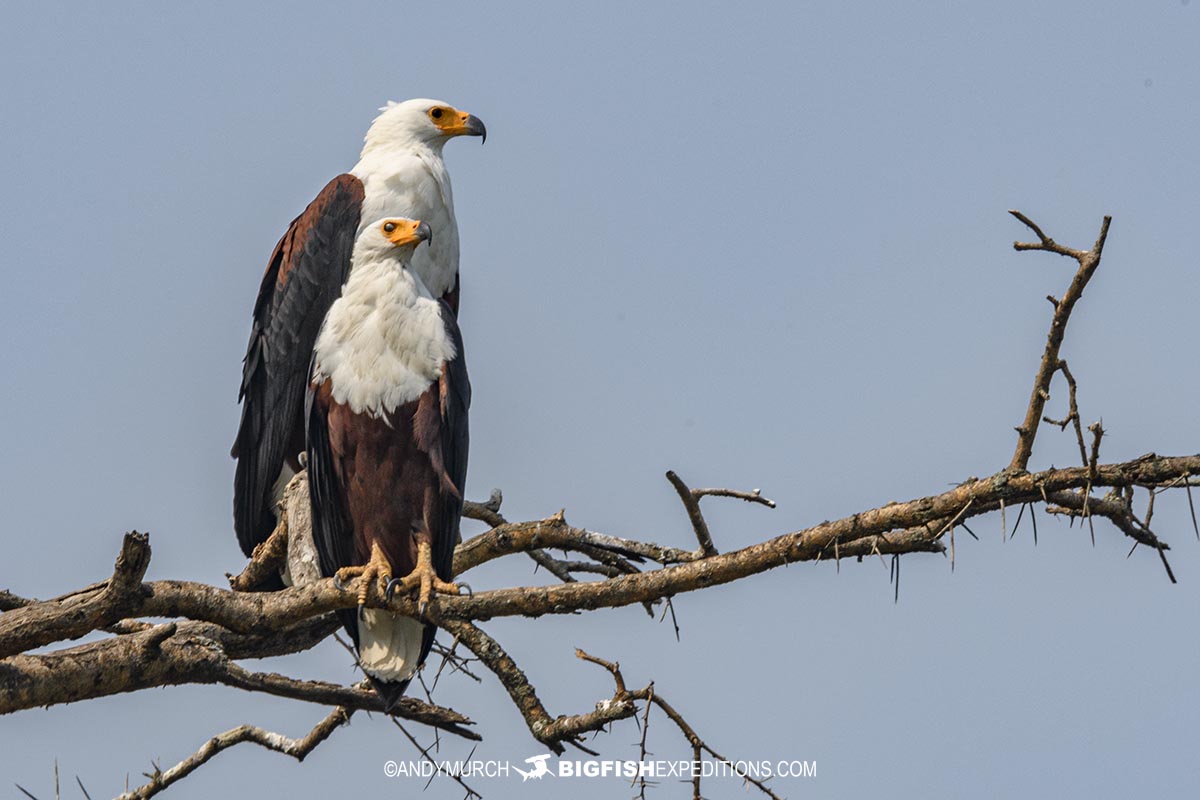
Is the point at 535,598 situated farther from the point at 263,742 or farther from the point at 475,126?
the point at 475,126

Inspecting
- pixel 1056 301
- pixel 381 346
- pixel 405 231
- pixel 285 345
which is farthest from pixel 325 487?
pixel 1056 301

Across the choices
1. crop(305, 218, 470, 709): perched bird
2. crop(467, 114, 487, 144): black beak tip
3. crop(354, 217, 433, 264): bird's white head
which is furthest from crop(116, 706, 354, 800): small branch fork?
Result: crop(467, 114, 487, 144): black beak tip

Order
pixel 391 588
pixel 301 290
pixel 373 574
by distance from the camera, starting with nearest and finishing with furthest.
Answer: pixel 391 588, pixel 373 574, pixel 301 290

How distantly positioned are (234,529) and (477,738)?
2174 millimetres

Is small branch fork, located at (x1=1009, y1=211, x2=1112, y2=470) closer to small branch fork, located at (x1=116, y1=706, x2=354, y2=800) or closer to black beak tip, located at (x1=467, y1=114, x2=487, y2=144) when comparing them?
small branch fork, located at (x1=116, y1=706, x2=354, y2=800)

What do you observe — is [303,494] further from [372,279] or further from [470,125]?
[470,125]

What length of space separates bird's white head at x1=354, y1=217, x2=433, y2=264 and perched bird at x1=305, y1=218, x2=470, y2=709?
0.35 metres

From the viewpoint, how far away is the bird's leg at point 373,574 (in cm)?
500

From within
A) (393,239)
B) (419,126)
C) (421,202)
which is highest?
(419,126)

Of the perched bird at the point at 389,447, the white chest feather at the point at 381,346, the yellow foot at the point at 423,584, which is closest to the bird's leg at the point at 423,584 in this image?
the yellow foot at the point at 423,584

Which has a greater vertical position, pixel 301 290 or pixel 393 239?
pixel 393 239

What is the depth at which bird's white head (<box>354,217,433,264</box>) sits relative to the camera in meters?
6.28

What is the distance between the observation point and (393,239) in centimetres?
630

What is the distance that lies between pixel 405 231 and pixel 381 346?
68 centimetres
